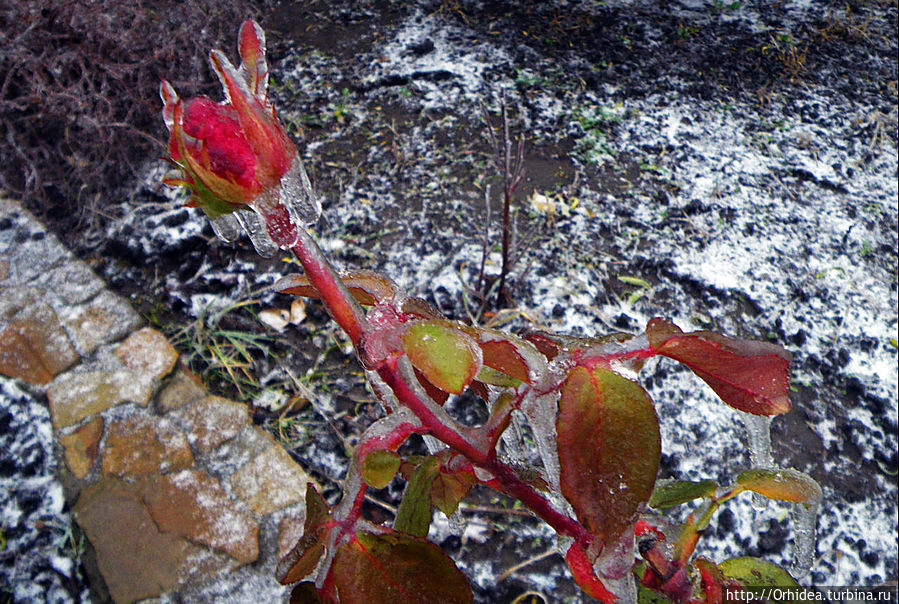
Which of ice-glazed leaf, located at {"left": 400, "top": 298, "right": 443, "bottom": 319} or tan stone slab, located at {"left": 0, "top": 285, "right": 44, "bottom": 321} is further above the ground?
ice-glazed leaf, located at {"left": 400, "top": 298, "right": 443, "bottom": 319}

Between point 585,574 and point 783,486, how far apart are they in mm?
211

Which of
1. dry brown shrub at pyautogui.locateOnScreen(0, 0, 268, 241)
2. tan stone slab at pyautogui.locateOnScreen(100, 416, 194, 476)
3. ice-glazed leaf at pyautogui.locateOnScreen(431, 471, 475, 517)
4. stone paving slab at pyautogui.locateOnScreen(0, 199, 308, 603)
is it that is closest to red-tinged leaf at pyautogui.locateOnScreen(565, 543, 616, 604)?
ice-glazed leaf at pyautogui.locateOnScreen(431, 471, 475, 517)

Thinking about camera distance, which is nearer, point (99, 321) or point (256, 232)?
point (256, 232)

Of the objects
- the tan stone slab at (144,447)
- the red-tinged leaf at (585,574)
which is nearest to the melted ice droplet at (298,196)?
the red-tinged leaf at (585,574)

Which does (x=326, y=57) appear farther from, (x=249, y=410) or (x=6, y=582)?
(x=6, y=582)

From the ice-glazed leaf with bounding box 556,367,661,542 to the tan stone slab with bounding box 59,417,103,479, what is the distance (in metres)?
1.23

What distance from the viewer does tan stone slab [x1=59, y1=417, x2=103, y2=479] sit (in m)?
1.24

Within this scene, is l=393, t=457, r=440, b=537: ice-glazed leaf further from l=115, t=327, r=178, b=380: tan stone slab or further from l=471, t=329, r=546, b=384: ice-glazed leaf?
l=115, t=327, r=178, b=380: tan stone slab

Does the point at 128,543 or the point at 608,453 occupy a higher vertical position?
the point at 608,453

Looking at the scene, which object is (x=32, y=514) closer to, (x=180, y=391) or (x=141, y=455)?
(x=141, y=455)

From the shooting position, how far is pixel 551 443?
1.77 feet

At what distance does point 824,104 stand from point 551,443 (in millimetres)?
2150

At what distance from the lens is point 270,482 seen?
1.22m

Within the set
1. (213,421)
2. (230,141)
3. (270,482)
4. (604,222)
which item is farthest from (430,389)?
(604,222)
